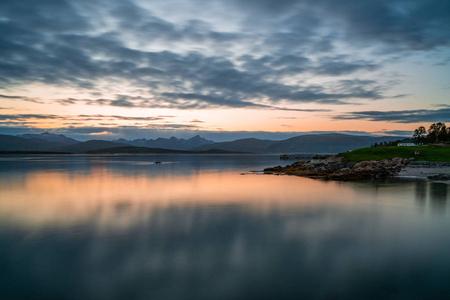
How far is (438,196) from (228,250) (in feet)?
81.0

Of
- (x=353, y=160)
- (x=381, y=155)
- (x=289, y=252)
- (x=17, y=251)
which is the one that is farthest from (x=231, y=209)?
(x=381, y=155)

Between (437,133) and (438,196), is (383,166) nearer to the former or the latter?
(438,196)

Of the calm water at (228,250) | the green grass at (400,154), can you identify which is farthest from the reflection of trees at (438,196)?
the green grass at (400,154)

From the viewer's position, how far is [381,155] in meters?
64.1

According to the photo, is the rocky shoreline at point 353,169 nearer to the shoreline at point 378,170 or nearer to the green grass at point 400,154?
the shoreline at point 378,170

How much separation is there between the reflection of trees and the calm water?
324mm

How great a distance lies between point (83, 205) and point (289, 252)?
20.0 m

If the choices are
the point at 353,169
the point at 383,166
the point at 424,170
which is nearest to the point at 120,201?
the point at 353,169

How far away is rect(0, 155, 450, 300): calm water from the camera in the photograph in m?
9.57

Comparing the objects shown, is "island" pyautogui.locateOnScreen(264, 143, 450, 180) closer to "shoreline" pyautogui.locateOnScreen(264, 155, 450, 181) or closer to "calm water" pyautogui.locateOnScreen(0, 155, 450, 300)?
"shoreline" pyautogui.locateOnScreen(264, 155, 450, 181)

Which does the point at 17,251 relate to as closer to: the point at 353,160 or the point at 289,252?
the point at 289,252

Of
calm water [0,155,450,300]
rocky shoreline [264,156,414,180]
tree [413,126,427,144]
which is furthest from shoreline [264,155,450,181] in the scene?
tree [413,126,427,144]

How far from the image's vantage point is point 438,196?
2752 centimetres

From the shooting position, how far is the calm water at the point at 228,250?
957cm
